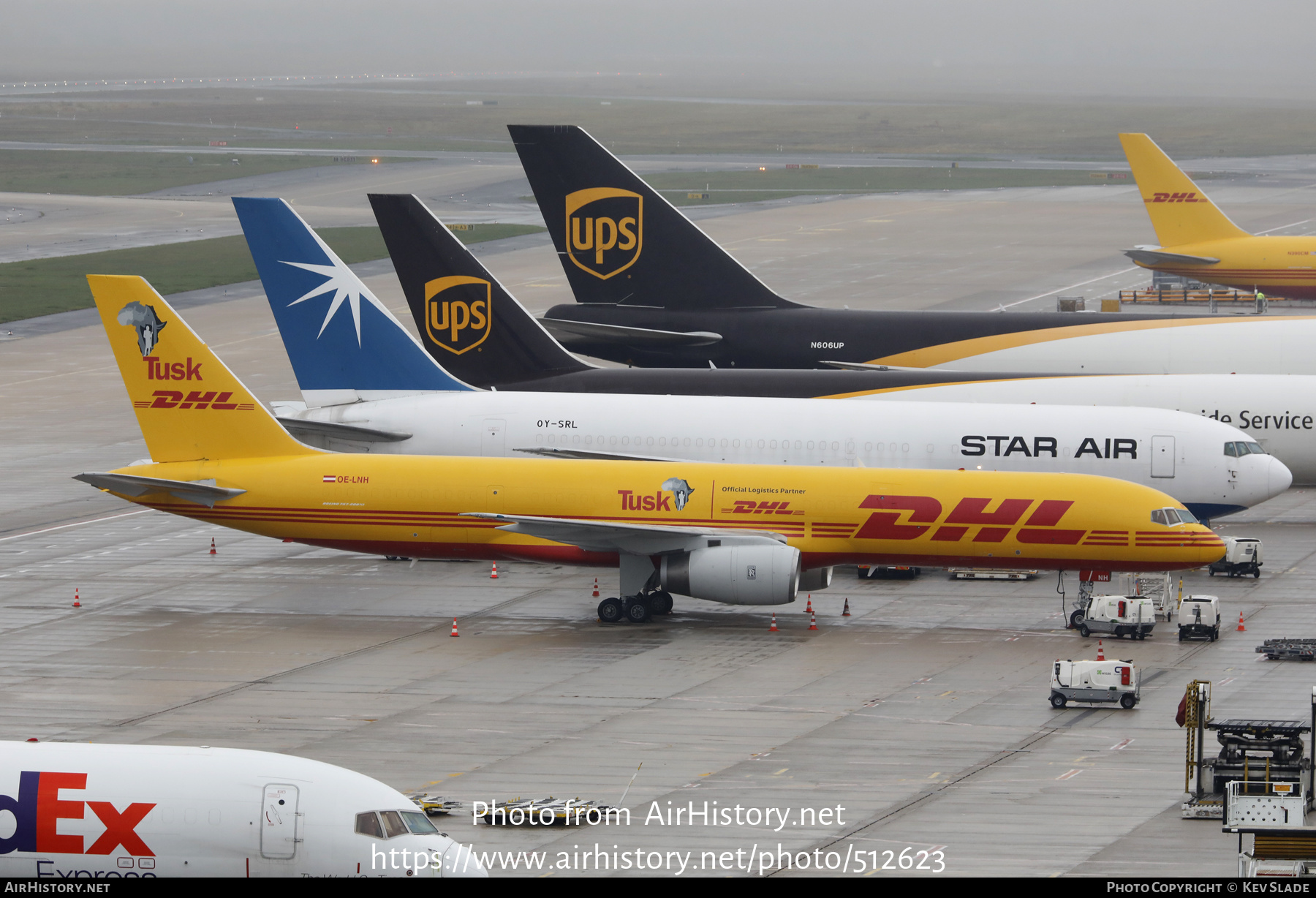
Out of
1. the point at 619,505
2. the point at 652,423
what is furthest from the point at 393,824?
the point at 652,423

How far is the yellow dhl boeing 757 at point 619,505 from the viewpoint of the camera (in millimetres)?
42188

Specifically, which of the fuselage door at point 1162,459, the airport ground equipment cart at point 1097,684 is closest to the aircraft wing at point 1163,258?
the fuselage door at point 1162,459

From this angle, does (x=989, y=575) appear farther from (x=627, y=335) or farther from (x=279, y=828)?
(x=279, y=828)

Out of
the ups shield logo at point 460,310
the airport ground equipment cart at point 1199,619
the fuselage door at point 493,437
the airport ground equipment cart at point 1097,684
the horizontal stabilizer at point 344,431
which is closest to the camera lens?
the airport ground equipment cart at point 1097,684

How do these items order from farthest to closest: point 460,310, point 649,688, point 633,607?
point 460,310, point 633,607, point 649,688

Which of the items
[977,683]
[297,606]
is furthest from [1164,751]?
[297,606]

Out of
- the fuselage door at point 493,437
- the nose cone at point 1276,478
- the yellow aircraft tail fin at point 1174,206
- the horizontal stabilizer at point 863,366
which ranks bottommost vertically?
the nose cone at point 1276,478

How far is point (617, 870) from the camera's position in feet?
87.6

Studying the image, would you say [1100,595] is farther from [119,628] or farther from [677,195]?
[677,195]

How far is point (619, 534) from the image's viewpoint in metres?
42.6

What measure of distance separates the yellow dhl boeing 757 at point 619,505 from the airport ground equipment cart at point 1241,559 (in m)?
5.93

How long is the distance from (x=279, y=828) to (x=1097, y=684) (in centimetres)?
1871

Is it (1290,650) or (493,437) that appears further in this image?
(493,437)

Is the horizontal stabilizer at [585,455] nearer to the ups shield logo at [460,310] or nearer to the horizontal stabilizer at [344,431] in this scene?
the horizontal stabilizer at [344,431]
